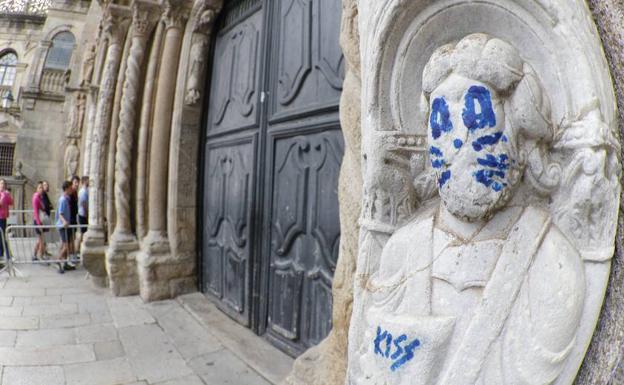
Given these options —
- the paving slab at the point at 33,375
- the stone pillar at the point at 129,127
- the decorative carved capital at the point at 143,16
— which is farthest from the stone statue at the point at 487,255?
the decorative carved capital at the point at 143,16

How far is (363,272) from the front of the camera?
99 centimetres

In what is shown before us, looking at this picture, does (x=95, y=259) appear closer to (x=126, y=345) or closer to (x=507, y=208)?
(x=126, y=345)

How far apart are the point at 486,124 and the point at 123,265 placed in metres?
3.95

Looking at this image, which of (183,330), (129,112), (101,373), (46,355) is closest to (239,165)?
(183,330)

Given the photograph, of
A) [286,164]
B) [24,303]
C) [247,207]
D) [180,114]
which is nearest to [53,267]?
[24,303]

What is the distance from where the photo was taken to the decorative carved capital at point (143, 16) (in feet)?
12.9

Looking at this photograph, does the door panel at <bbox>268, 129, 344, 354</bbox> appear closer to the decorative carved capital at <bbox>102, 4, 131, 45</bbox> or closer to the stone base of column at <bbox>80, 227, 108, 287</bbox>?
the stone base of column at <bbox>80, 227, 108, 287</bbox>

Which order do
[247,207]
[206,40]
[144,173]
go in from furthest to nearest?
[144,173], [206,40], [247,207]

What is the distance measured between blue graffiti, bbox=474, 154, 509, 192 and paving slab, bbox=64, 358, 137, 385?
229 cm

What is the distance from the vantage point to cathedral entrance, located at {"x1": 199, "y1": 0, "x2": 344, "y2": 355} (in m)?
2.29

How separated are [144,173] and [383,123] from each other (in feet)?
11.9

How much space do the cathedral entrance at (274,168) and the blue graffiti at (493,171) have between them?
140 cm

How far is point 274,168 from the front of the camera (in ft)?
9.23

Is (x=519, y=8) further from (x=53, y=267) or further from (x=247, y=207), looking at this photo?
(x=53, y=267)
